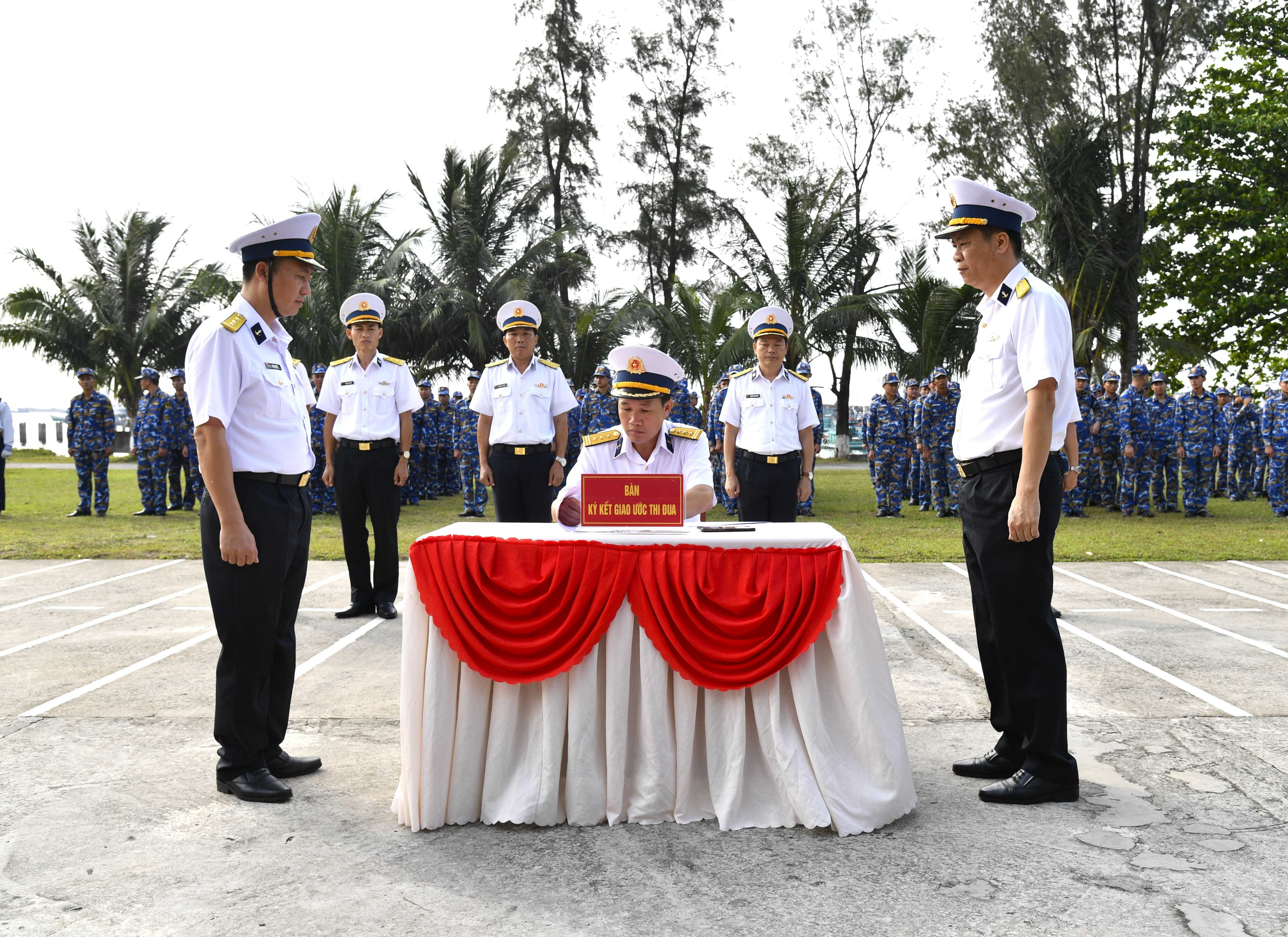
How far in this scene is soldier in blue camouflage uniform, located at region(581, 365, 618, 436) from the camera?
46.8ft

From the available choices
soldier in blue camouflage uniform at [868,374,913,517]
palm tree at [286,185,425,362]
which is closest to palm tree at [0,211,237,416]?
palm tree at [286,185,425,362]

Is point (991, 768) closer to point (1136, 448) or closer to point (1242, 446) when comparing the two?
point (1136, 448)

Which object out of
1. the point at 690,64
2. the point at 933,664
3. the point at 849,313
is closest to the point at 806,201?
the point at 849,313

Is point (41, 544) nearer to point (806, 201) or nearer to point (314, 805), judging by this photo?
point (314, 805)

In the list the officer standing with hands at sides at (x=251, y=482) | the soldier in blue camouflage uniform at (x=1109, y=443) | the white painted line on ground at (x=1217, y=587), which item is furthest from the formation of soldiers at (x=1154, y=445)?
the officer standing with hands at sides at (x=251, y=482)

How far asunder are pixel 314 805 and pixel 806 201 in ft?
73.5

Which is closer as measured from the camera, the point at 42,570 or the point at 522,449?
the point at 522,449

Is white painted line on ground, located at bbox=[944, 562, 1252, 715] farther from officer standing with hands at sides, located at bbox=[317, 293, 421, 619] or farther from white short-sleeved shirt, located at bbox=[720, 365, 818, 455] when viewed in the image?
officer standing with hands at sides, located at bbox=[317, 293, 421, 619]

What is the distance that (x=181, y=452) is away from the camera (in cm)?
1452

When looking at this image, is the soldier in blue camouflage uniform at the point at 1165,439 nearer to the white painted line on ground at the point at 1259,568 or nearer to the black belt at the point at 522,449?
the white painted line on ground at the point at 1259,568

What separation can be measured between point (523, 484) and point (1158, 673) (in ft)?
13.0

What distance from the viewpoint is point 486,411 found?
6.80m

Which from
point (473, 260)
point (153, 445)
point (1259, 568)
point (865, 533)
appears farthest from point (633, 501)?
point (473, 260)

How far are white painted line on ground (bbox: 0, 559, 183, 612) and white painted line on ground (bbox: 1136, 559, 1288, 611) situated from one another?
8138 mm
